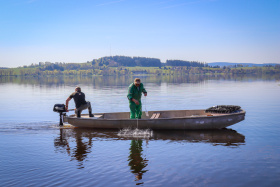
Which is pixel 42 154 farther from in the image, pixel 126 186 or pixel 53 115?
pixel 53 115

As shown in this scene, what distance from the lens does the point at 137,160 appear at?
1217cm

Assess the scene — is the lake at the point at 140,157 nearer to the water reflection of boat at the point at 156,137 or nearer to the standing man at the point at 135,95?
the water reflection of boat at the point at 156,137

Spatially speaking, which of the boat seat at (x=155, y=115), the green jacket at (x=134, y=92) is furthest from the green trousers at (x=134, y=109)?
the boat seat at (x=155, y=115)

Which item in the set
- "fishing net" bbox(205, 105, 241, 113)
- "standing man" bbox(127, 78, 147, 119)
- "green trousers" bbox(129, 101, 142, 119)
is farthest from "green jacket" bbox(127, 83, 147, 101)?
"fishing net" bbox(205, 105, 241, 113)

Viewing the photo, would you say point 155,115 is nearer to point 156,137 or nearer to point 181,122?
point 181,122

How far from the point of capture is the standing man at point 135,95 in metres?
17.1

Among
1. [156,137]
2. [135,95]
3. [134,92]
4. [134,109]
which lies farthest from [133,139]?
[134,92]

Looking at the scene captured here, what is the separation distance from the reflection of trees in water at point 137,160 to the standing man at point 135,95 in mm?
2895

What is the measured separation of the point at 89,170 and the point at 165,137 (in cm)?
618

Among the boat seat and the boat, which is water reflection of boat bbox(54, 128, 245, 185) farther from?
the boat seat

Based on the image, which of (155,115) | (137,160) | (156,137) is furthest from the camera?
(155,115)

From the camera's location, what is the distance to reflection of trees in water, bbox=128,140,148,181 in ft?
34.9

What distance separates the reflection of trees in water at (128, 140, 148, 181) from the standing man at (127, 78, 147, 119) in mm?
2895

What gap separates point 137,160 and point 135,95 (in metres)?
5.80
